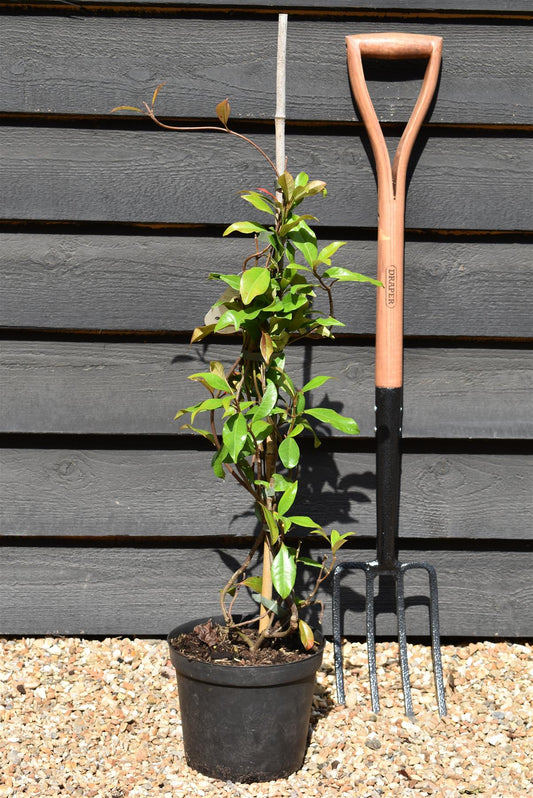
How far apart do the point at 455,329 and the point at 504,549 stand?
2.10 feet

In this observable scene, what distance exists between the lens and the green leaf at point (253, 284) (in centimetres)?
166

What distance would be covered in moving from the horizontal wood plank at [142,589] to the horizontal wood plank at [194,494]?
7 cm

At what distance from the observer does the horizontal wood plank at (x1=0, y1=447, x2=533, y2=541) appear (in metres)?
2.28

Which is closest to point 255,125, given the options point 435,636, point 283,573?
point 283,573

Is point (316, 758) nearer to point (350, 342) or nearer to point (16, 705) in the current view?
point (16, 705)

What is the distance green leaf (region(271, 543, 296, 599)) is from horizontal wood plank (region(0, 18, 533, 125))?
1.16m

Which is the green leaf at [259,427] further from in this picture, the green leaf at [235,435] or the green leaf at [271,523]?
the green leaf at [271,523]

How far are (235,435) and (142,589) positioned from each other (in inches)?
32.3

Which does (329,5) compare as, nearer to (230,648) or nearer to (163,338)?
(163,338)

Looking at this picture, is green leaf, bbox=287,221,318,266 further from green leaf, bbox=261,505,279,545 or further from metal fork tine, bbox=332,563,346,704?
metal fork tine, bbox=332,563,346,704

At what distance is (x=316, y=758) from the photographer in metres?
1.88

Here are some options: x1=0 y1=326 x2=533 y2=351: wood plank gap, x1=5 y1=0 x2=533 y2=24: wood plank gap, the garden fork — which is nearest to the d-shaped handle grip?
the garden fork

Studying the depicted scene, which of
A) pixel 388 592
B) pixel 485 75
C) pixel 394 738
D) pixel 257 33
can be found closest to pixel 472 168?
pixel 485 75

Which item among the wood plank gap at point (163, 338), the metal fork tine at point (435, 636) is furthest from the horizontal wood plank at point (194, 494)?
the wood plank gap at point (163, 338)
